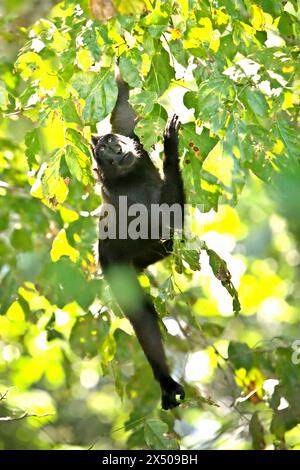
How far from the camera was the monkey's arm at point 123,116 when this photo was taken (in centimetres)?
594

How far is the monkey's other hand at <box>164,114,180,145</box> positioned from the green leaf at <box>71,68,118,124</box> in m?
0.66

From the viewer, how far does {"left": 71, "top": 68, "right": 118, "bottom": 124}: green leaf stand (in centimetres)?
419

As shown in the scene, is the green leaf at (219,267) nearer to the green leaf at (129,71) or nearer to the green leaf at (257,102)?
the green leaf at (257,102)

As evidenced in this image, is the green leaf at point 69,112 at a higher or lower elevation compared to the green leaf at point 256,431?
higher

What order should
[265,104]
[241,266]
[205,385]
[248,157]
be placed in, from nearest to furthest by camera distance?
[248,157] < [265,104] < [205,385] < [241,266]

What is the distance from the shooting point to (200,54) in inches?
172

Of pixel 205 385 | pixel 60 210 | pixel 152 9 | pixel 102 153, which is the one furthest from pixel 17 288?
pixel 152 9

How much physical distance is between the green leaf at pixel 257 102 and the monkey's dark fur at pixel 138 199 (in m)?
0.90

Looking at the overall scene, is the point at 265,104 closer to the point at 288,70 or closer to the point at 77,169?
the point at 288,70

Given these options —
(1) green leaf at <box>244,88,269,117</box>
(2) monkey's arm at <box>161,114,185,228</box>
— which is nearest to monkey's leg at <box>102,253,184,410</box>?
(2) monkey's arm at <box>161,114,185,228</box>

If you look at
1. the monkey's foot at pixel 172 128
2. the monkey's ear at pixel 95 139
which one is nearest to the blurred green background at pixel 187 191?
the monkey's foot at pixel 172 128

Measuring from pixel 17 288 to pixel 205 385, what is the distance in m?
2.09

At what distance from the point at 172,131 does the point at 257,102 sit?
0.92m

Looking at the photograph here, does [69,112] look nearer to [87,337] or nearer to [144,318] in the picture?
[144,318]
